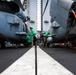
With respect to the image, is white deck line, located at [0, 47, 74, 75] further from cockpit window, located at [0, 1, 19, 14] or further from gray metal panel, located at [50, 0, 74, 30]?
cockpit window, located at [0, 1, 19, 14]

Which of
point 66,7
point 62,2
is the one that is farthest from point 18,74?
point 62,2

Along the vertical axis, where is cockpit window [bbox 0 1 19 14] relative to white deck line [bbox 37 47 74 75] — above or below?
above

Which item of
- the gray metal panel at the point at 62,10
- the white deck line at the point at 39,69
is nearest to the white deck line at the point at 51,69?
the white deck line at the point at 39,69

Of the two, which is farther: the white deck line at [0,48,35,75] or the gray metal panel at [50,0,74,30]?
the gray metal panel at [50,0,74,30]

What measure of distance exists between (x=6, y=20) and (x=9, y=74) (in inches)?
227

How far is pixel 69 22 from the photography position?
5949mm

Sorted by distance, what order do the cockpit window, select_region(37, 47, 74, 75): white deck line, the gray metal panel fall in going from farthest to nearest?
the cockpit window
the gray metal panel
select_region(37, 47, 74, 75): white deck line

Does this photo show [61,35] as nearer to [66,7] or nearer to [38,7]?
[66,7]

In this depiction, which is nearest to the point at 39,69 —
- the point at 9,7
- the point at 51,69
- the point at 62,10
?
the point at 51,69

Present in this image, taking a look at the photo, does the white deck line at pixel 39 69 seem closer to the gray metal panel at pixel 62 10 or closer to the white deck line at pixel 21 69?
the white deck line at pixel 21 69

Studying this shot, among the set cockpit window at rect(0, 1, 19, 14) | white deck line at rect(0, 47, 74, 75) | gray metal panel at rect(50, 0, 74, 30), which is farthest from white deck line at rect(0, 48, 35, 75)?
cockpit window at rect(0, 1, 19, 14)

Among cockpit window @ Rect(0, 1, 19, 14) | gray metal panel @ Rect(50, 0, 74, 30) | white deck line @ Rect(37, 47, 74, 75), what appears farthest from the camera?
cockpit window @ Rect(0, 1, 19, 14)

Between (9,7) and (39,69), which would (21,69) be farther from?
(9,7)

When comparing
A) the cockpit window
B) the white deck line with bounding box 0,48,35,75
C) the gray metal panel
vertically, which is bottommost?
the white deck line with bounding box 0,48,35,75
